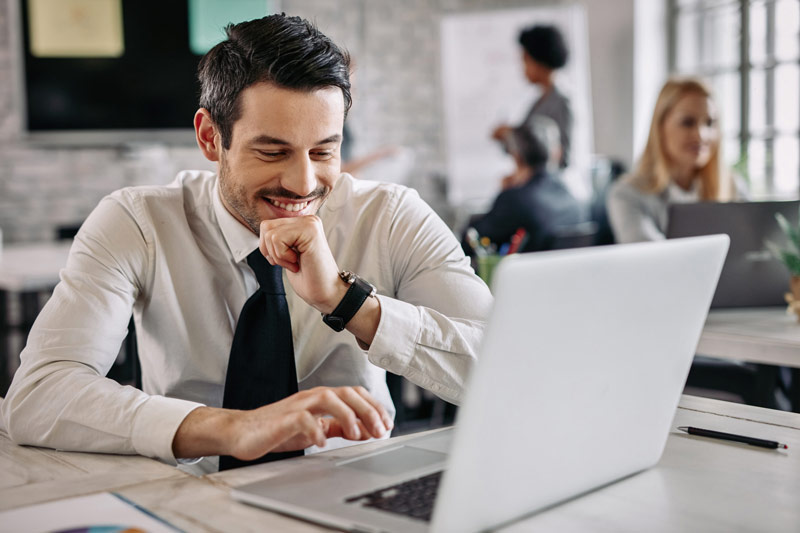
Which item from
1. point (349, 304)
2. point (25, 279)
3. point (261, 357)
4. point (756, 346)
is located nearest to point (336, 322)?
point (349, 304)

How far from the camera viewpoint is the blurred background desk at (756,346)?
1632mm

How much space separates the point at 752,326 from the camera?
1812 millimetres

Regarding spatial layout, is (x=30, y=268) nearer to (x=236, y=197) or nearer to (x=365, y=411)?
(x=236, y=197)

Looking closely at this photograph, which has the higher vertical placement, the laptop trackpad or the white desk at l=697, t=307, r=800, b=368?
the laptop trackpad

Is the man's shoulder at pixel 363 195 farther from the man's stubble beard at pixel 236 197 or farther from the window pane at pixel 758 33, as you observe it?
the window pane at pixel 758 33

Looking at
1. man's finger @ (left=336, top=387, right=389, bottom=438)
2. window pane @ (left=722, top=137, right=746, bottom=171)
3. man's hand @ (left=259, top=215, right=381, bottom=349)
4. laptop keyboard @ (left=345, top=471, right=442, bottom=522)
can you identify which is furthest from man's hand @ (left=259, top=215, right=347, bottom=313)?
window pane @ (left=722, top=137, right=746, bottom=171)

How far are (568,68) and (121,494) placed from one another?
5.29 meters

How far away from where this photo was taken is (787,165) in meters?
5.07

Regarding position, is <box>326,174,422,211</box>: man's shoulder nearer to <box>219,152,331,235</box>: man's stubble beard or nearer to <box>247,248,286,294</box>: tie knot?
<box>219,152,331,235</box>: man's stubble beard

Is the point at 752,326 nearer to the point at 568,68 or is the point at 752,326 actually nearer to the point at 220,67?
the point at 220,67

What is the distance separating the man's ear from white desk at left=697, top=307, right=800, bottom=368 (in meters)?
1.02

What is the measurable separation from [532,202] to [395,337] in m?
2.56

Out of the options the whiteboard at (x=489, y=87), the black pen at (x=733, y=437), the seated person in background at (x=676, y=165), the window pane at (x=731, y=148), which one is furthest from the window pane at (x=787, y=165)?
the black pen at (x=733, y=437)

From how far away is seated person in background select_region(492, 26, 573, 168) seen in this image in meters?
5.15
